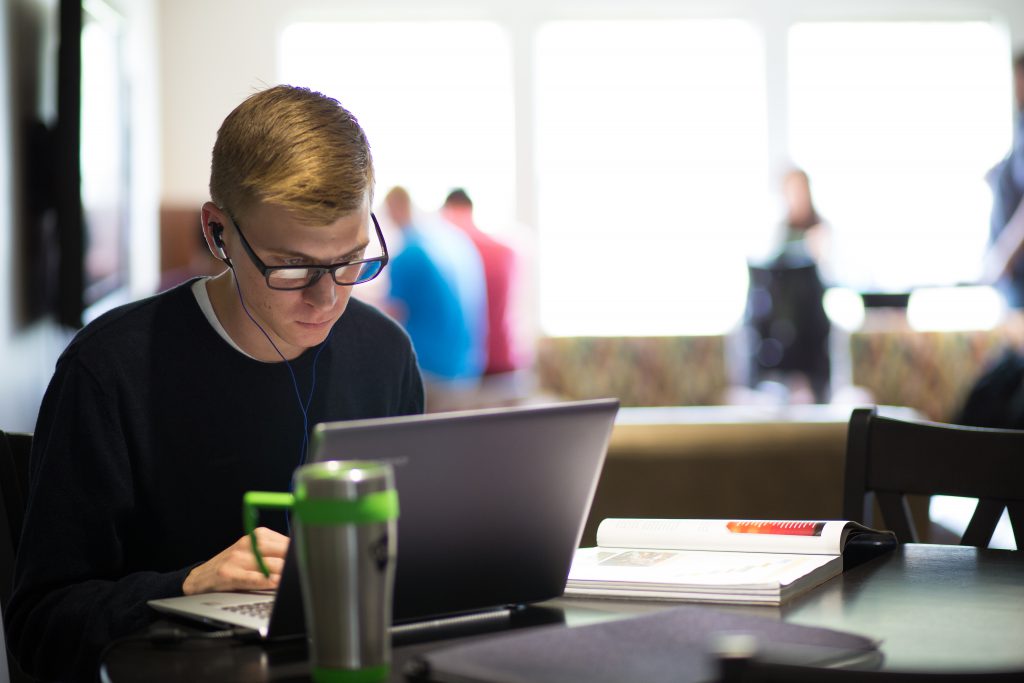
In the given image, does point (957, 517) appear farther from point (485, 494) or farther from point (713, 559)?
point (485, 494)

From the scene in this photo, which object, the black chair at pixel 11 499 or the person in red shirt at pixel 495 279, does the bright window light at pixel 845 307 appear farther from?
the black chair at pixel 11 499

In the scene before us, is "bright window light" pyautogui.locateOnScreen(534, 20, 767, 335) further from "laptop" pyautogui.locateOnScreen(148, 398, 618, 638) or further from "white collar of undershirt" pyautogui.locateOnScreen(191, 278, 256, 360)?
"laptop" pyautogui.locateOnScreen(148, 398, 618, 638)

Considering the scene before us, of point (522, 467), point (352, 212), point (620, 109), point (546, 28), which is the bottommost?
point (522, 467)

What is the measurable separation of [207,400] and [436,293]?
422 cm

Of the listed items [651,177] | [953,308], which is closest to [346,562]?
[651,177]

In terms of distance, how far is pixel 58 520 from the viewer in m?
1.28

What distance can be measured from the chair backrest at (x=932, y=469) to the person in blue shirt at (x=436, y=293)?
3893mm

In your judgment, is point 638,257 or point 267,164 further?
point 638,257

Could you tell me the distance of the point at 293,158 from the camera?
1.31 metres

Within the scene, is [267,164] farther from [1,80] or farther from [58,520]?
[1,80]

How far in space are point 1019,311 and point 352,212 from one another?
3.35 meters

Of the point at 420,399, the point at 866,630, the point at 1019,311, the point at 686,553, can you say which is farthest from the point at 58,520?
the point at 1019,311

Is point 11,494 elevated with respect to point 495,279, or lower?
lower

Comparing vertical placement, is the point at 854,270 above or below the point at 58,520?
above
